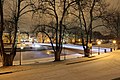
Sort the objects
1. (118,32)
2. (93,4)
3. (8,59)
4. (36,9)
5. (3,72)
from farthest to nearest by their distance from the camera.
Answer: (118,32)
(93,4)
(36,9)
(8,59)
(3,72)

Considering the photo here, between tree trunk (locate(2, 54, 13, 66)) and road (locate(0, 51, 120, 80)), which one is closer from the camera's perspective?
road (locate(0, 51, 120, 80))

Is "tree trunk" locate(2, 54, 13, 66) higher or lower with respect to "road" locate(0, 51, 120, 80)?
higher

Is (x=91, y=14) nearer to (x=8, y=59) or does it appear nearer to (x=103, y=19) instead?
(x=103, y=19)

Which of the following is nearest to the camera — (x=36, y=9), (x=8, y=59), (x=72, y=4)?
(x=8, y=59)

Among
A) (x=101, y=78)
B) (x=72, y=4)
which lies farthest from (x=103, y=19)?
(x=101, y=78)

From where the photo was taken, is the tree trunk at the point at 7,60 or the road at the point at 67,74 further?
the tree trunk at the point at 7,60

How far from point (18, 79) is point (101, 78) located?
5.61 m

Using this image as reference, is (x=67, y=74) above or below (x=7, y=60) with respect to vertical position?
below

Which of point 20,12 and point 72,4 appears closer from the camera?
point 20,12

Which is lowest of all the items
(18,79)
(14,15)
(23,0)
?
(18,79)

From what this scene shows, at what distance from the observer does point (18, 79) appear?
13977 mm

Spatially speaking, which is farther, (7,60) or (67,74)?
(7,60)

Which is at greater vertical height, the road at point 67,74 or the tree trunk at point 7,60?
the tree trunk at point 7,60

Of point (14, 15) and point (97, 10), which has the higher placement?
point (97, 10)
